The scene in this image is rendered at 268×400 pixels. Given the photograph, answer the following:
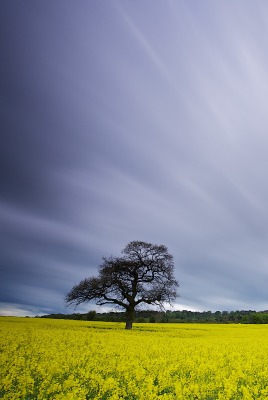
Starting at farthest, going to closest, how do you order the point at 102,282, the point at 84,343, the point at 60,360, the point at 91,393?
the point at 102,282, the point at 84,343, the point at 60,360, the point at 91,393

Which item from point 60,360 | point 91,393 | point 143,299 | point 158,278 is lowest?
point 91,393

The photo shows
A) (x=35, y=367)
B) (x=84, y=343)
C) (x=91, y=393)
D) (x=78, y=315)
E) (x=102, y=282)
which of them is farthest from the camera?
(x=78, y=315)

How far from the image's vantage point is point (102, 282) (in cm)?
3631

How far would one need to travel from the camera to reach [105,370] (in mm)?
10992

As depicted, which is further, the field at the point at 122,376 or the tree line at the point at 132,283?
the tree line at the point at 132,283

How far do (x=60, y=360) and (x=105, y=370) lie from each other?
66.4 inches

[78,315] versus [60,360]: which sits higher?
[78,315]

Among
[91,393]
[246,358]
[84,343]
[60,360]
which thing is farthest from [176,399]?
[84,343]

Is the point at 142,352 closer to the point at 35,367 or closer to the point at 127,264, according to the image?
the point at 35,367

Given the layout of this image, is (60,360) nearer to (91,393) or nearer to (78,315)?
(91,393)

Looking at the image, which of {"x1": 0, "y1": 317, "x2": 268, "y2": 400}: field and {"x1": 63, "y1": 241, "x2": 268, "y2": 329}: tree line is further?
{"x1": 63, "y1": 241, "x2": 268, "y2": 329}: tree line

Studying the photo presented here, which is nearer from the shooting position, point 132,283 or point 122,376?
point 122,376

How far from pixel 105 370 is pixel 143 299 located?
25870mm

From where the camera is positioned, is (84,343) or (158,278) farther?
(158,278)
